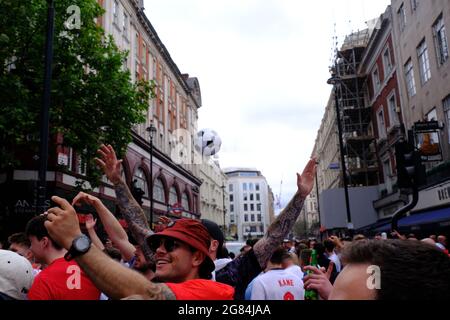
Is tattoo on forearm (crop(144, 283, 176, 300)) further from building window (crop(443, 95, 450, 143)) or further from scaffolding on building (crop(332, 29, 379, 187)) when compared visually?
scaffolding on building (crop(332, 29, 379, 187))

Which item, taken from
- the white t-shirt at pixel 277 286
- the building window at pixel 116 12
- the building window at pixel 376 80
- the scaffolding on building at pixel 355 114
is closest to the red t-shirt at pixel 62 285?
the white t-shirt at pixel 277 286

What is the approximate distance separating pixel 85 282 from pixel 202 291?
1.35 meters

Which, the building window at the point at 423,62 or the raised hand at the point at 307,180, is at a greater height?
the building window at the point at 423,62

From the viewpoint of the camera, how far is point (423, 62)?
2084cm

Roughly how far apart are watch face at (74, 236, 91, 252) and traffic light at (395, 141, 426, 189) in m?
5.30

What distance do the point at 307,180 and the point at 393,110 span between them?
83.3ft

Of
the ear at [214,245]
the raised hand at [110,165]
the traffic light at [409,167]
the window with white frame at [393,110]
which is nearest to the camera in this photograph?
the ear at [214,245]

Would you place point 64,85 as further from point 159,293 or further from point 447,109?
point 447,109

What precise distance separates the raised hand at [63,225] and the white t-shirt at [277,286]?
3.57 metres

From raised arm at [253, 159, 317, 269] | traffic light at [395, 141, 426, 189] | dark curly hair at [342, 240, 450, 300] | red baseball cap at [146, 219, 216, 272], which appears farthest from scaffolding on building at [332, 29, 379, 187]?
dark curly hair at [342, 240, 450, 300]

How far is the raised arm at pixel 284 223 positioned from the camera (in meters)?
3.46

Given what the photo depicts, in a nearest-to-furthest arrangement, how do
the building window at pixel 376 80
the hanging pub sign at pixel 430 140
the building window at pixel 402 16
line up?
1. the hanging pub sign at pixel 430 140
2. the building window at pixel 402 16
3. the building window at pixel 376 80

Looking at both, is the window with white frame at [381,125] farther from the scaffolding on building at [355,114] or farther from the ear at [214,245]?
the ear at [214,245]
